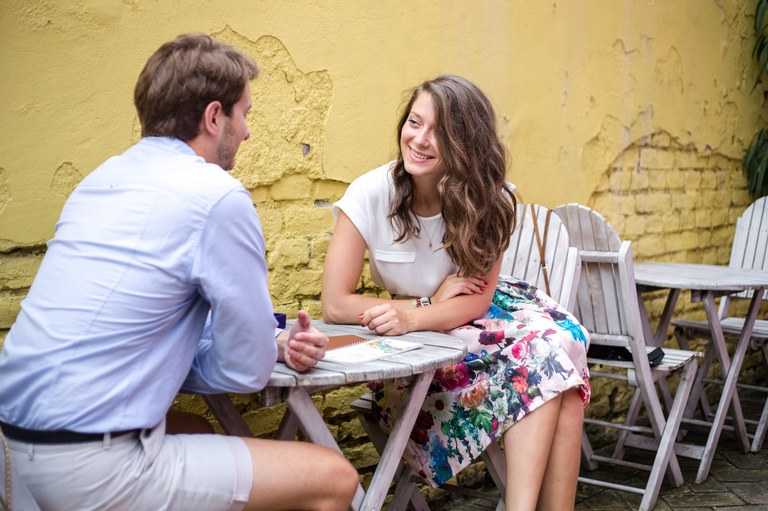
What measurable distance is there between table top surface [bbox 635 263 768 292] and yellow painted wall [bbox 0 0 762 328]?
0.61 meters

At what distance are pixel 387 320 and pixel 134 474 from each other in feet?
3.57

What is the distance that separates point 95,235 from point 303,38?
166 cm

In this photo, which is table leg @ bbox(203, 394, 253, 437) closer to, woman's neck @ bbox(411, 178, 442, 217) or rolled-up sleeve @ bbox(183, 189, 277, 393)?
rolled-up sleeve @ bbox(183, 189, 277, 393)

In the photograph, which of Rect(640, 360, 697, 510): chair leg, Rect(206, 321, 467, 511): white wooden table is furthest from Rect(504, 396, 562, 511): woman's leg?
Rect(640, 360, 697, 510): chair leg

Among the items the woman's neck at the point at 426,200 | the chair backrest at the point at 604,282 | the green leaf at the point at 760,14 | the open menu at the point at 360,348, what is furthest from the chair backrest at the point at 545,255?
the green leaf at the point at 760,14

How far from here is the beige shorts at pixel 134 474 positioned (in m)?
1.96

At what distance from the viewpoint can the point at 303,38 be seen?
11.4ft

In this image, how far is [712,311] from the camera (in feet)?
14.9

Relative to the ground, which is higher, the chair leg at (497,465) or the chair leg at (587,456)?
the chair leg at (497,465)

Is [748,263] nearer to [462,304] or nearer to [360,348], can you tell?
[462,304]

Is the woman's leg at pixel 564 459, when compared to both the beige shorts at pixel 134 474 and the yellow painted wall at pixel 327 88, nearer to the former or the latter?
the yellow painted wall at pixel 327 88

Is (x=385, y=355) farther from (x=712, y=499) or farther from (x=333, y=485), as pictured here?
(x=712, y=499)

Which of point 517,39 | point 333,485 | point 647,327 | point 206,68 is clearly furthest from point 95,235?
point 647,327

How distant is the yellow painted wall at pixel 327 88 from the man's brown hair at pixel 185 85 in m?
0.65
